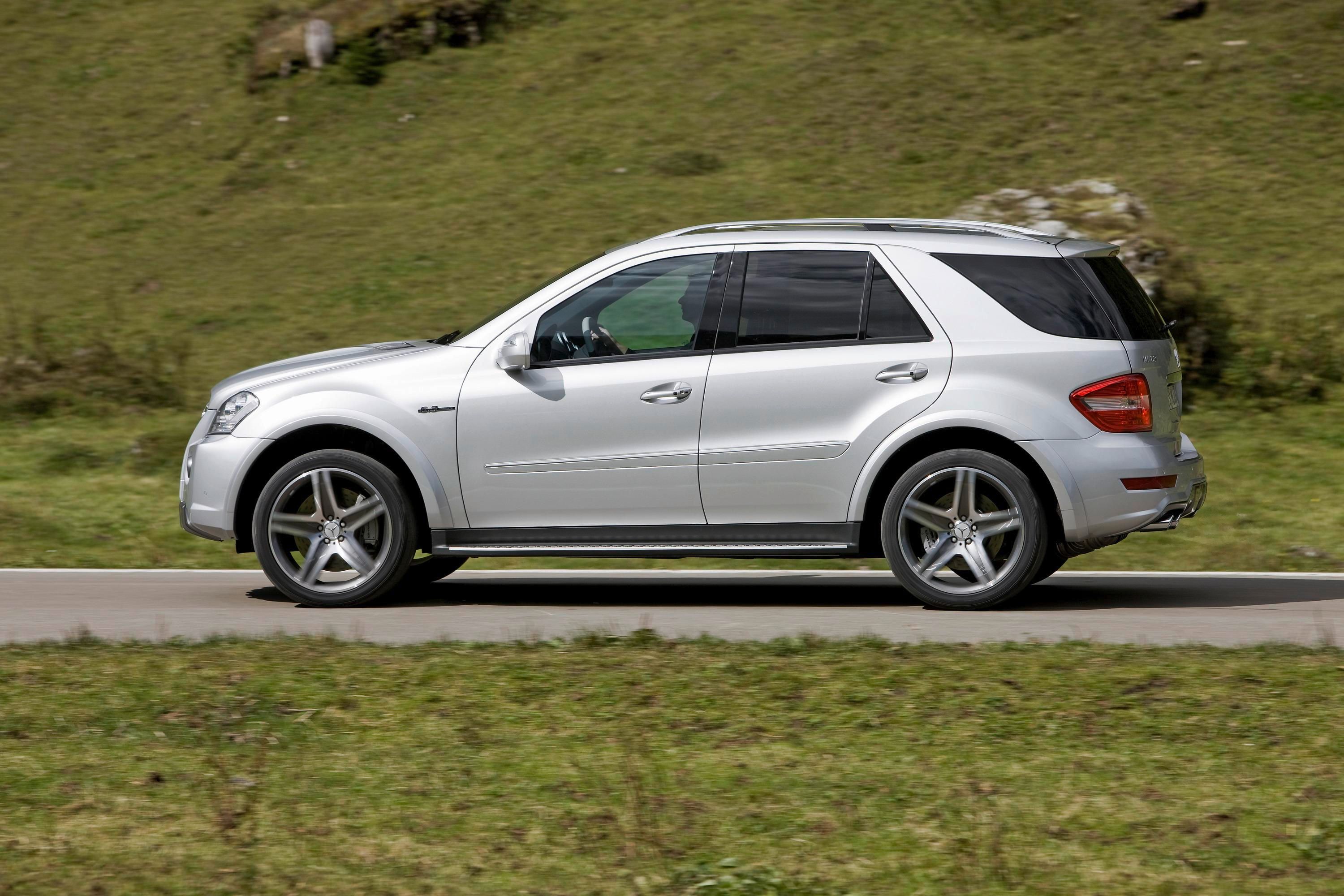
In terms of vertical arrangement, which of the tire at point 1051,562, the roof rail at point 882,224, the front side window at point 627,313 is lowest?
the tire at point 1051,562

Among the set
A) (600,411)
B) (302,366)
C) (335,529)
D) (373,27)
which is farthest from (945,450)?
(373,27)

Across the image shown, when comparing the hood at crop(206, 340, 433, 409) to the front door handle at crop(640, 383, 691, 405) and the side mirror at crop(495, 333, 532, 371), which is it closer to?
the side mirror at crop(495, 333, 532, 371)

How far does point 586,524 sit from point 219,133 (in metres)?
20.0

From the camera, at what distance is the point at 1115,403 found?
7.83 m

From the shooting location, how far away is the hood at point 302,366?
8.48 meters

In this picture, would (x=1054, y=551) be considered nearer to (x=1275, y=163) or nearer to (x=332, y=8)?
(x=1275, y=163)

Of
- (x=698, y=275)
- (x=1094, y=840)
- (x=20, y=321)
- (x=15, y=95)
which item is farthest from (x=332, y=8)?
(x=1094, y=840)

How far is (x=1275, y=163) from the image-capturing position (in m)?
22.7

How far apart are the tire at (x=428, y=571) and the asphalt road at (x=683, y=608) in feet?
0.30

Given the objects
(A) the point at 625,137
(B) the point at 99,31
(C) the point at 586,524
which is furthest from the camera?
(B) the point at 99,31

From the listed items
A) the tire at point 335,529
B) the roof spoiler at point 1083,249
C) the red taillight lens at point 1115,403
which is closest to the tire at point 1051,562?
the red taillight lens at point 1115,403

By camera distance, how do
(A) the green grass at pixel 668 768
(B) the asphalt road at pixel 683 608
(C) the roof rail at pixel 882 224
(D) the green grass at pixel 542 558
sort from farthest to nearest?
(D) the green grass at pixel 542 558
(C) the roof rail at pixel 882 224
(B) the asphalt road at pixel 683 608
(A) the green grass at pixel 668 768

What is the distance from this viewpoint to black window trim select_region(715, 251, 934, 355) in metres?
8.04

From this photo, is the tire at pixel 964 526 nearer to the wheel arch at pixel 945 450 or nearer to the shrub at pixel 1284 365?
the wheel arch at pixel 945 450
